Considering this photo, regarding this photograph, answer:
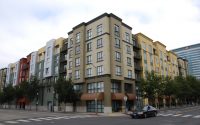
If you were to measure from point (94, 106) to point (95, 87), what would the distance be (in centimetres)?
413

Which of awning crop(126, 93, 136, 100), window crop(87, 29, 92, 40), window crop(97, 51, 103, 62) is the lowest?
awning crop(126, 93, 136, 100)

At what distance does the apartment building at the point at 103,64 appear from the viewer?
148 feet

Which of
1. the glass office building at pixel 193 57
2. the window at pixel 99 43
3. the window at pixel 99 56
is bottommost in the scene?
the window at pixel 99 56

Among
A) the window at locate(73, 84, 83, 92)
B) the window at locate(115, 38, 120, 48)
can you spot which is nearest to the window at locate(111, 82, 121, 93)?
the window at locate(73, 84, 83, 92)

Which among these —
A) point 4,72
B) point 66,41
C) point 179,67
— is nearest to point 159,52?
point 179,67

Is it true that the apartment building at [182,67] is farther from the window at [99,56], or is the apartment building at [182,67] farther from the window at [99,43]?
the window at [99,56]

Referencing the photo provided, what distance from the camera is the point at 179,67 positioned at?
92.0m

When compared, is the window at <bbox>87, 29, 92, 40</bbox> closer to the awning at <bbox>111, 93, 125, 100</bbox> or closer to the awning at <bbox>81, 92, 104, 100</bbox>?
the awning at <bbox>81, 92, 104, 100</bbox>

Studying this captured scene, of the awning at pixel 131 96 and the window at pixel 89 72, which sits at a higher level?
the window at pixel 89 72

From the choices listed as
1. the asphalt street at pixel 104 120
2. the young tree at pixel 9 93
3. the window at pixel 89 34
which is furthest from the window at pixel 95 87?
the young tree at pixel 9 93

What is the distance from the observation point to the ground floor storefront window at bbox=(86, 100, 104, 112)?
44719 mm

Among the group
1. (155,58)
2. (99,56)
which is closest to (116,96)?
(99,56)

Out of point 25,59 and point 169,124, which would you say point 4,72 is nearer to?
point 25,59

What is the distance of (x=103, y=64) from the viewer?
45906mm
